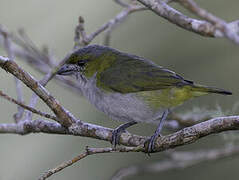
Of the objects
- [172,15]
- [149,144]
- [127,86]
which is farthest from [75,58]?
[172,15]

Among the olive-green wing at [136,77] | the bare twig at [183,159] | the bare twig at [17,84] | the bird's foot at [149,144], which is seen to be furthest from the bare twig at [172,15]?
the bare twig at [183,159]

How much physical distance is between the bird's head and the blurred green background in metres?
1.91

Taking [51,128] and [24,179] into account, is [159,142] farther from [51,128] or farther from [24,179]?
[24,179]

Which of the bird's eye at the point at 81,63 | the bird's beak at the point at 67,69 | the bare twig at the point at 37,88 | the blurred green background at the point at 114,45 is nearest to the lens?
the bare twig at the point at 37,88

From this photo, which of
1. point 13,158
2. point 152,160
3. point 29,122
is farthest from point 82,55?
point 13,158

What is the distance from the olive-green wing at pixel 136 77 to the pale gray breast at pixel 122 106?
0.28ft

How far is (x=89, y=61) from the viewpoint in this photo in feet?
14.4

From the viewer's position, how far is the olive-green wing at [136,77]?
13.0 feet

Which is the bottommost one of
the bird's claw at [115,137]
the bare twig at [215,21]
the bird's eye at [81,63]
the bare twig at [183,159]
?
the bare twig at [183,159]

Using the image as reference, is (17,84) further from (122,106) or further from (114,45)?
(114,45)

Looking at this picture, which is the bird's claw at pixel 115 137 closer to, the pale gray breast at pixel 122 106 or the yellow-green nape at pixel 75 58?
the pale gray breast at pixel 122 106

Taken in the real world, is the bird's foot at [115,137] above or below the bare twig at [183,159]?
above

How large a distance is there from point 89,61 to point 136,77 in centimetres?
57

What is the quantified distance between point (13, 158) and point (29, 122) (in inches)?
135
